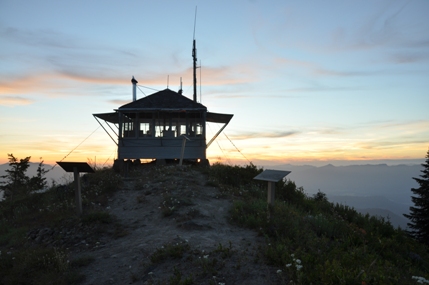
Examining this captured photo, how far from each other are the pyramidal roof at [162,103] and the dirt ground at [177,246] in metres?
11.1

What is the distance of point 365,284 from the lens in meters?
5.36

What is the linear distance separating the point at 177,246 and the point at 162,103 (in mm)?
18213

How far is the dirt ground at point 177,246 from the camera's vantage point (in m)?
6.71

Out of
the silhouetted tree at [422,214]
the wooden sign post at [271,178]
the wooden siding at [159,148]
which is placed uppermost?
the wooden siding at [159,148]

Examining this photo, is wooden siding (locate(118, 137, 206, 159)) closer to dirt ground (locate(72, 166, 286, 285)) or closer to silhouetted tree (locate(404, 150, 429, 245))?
dirt ground (locate(72, 166, 286, 285))

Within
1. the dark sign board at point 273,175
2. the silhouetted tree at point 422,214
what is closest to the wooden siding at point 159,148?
the dark sign board at point 273,175

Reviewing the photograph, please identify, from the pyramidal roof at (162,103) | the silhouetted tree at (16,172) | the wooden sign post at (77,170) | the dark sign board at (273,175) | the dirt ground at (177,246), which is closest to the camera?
the dirt ground at (177,246)

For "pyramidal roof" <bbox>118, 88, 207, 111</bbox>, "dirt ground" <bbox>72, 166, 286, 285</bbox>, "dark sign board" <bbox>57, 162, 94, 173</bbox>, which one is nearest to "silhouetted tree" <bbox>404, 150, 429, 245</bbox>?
"pyramidal roof" <bbox>118, 88, 207, 111</bbox>

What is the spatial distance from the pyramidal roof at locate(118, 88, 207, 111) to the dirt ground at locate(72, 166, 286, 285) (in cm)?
1109

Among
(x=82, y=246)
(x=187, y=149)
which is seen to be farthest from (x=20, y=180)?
(x=82, y=246)

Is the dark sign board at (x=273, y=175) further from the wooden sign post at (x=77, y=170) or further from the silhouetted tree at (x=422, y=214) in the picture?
the silhouetted tree at (x=422, y=214)

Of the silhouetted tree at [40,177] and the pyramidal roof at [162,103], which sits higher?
the pyramidal roof at [162,103]

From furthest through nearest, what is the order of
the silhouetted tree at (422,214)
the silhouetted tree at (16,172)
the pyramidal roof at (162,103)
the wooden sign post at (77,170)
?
the silhouetted tree at (16,172), the silhouetted tree at (422,214), the pyramidal roof at (162,103), the wooden sign post at (77,170)

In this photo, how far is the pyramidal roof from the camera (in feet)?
80.3
